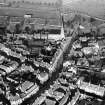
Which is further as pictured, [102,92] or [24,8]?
[24,8]

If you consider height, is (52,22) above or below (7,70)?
above

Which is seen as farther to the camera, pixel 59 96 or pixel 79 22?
pixel 79 22

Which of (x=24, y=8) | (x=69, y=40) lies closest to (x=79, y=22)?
(x=69, y=40)

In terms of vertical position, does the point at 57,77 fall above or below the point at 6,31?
below

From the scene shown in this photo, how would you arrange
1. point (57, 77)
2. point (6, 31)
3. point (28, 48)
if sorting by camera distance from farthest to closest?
point (6, 31), point (28, 48), point (57, 77)

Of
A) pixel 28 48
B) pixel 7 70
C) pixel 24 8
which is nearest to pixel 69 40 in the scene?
pixel 28 48

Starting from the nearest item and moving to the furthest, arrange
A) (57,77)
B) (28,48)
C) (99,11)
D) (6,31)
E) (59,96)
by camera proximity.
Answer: (59,96), (57,77), (28,48), (6,31), (99,11)

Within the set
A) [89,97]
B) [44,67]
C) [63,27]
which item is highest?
[63,27]

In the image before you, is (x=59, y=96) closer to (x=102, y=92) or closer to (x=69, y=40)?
(x=102, y=92)

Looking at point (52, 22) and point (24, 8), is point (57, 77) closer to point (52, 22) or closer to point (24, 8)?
point (52, 22)

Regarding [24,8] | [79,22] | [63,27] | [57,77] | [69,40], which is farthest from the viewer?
[24,8]
